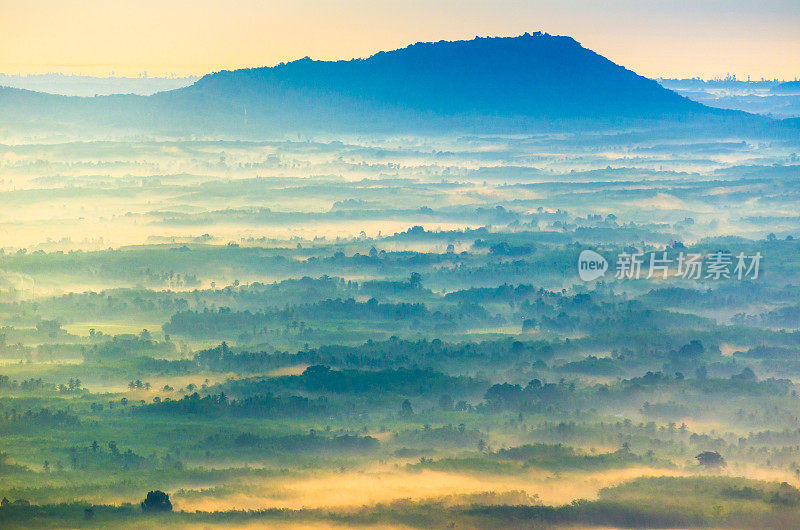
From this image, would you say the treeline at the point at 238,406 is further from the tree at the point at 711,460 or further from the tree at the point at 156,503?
the tree at the point at 711,460

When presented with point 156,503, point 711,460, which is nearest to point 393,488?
point 156,503

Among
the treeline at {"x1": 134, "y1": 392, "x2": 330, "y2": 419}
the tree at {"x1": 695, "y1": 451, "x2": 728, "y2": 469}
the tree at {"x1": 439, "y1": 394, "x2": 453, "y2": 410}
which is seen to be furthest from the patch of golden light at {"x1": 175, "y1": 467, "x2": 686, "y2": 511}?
the tree at {"x1": 439, "y1": 394, "x2": 453, "y2": 410}

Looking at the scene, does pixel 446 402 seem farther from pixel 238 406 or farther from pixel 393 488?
pixel 393 488

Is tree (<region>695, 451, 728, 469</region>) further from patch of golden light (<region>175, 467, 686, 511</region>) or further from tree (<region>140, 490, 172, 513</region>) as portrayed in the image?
tree (<region>140, 490, 172, 513</region>)

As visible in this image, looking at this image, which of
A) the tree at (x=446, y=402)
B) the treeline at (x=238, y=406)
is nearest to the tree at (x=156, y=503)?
the treeline at (x=238, y=406)

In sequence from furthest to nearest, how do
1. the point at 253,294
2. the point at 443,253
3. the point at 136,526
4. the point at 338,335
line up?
the point at 443,253 → the point at 253,294 → the point at 338,335 → the point at 136,526

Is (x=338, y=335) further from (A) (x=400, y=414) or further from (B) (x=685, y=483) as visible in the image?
(B) (x=685, y=483)

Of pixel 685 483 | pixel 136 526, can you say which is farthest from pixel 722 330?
pixel 136 526
